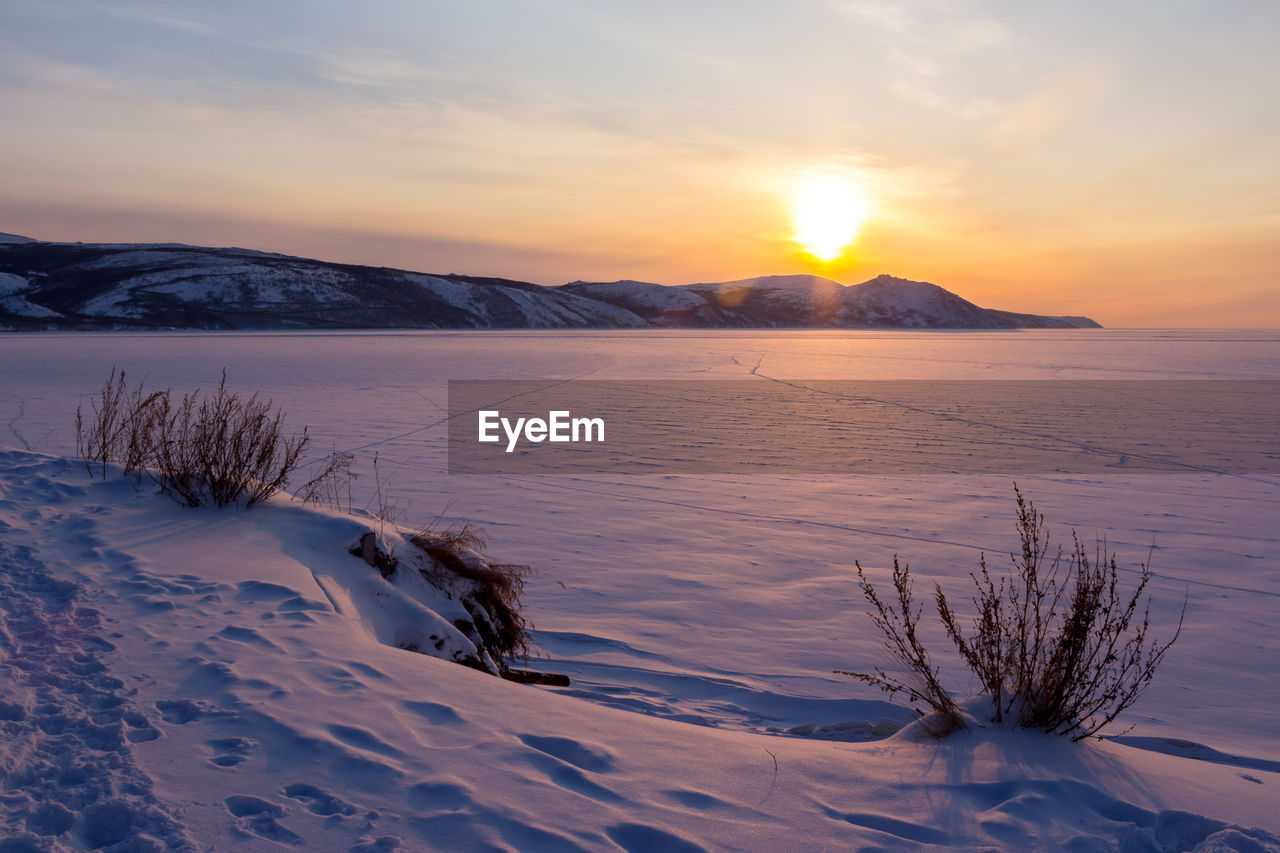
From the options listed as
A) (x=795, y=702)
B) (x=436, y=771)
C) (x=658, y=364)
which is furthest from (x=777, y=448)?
(x=658, y=364)

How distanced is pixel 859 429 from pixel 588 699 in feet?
39.1

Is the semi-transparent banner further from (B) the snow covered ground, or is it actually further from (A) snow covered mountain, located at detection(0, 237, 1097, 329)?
(A) snow covered mountain, located at detection(0, 237, 1097, 329)

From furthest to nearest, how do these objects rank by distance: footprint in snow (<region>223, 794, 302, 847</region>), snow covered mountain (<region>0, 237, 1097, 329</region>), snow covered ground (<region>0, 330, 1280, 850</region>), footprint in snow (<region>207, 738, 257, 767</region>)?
1. snow covered mountain (<region>0, 237, 1097, 329</region>)
2. footprint in snow (<region>207, 738, 257, 767</region>)
3. snow covered ground (<region>0, 330, 1280, 850</region>)
4. footprint in snow (<region>223, 794, 302, 847</region>)

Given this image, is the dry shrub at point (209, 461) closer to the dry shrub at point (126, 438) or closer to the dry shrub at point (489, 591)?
the dry shrub at point (126, 438)

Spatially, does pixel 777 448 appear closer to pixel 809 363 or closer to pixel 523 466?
pixel 523 466

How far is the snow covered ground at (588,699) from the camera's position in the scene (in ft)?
8.62

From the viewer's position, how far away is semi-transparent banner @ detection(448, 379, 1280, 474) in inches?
464

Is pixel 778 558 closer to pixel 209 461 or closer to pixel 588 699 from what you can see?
pixel 588 699

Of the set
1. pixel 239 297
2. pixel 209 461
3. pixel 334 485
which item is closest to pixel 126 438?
pixel 334 485

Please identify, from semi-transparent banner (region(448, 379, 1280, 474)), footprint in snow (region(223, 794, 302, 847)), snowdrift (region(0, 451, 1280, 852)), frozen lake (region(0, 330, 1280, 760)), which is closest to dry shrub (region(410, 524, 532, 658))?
frozen lake (region(0, 330, 1280, 760))
